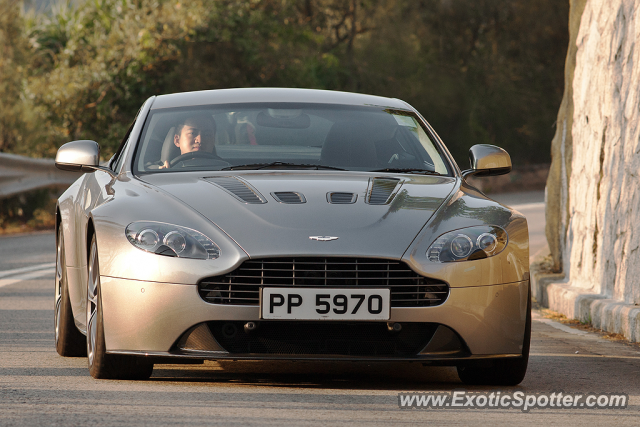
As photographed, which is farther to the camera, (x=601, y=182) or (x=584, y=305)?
(x=601, y=182)

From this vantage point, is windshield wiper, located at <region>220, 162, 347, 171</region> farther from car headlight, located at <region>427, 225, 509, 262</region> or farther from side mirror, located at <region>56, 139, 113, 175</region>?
car headlight, located at <region>427, 225, 509, 262</region>

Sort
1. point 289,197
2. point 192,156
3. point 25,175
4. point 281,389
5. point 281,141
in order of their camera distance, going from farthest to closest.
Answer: point 25,175 → point 281,141 → point 192,156 → point 289,197 → point 281,389

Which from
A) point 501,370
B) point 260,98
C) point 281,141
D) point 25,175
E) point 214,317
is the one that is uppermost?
point 260,98

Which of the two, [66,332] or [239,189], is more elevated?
[239,189]

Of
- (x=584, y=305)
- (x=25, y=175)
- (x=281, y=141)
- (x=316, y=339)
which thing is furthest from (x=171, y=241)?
(x=25, y=175)

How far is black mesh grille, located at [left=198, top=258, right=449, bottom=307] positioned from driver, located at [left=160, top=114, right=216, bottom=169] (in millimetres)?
1371

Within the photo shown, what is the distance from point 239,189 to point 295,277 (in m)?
0.75

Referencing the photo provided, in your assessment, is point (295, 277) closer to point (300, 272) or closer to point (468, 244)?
point (300, 272)

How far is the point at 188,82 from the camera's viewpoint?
21.6m

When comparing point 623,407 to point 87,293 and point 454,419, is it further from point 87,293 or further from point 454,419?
point 87,293

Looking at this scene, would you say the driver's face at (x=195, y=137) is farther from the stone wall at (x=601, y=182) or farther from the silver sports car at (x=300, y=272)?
the stone wall at (x=601, y=182)

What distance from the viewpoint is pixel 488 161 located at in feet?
20.1

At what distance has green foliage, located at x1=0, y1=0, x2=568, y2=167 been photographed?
69.4 feet

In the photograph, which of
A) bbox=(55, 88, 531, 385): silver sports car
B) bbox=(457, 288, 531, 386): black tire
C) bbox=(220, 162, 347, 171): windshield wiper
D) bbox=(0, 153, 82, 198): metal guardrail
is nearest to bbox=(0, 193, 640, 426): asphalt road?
bbox=(457, 288, 531, 386): black tire
